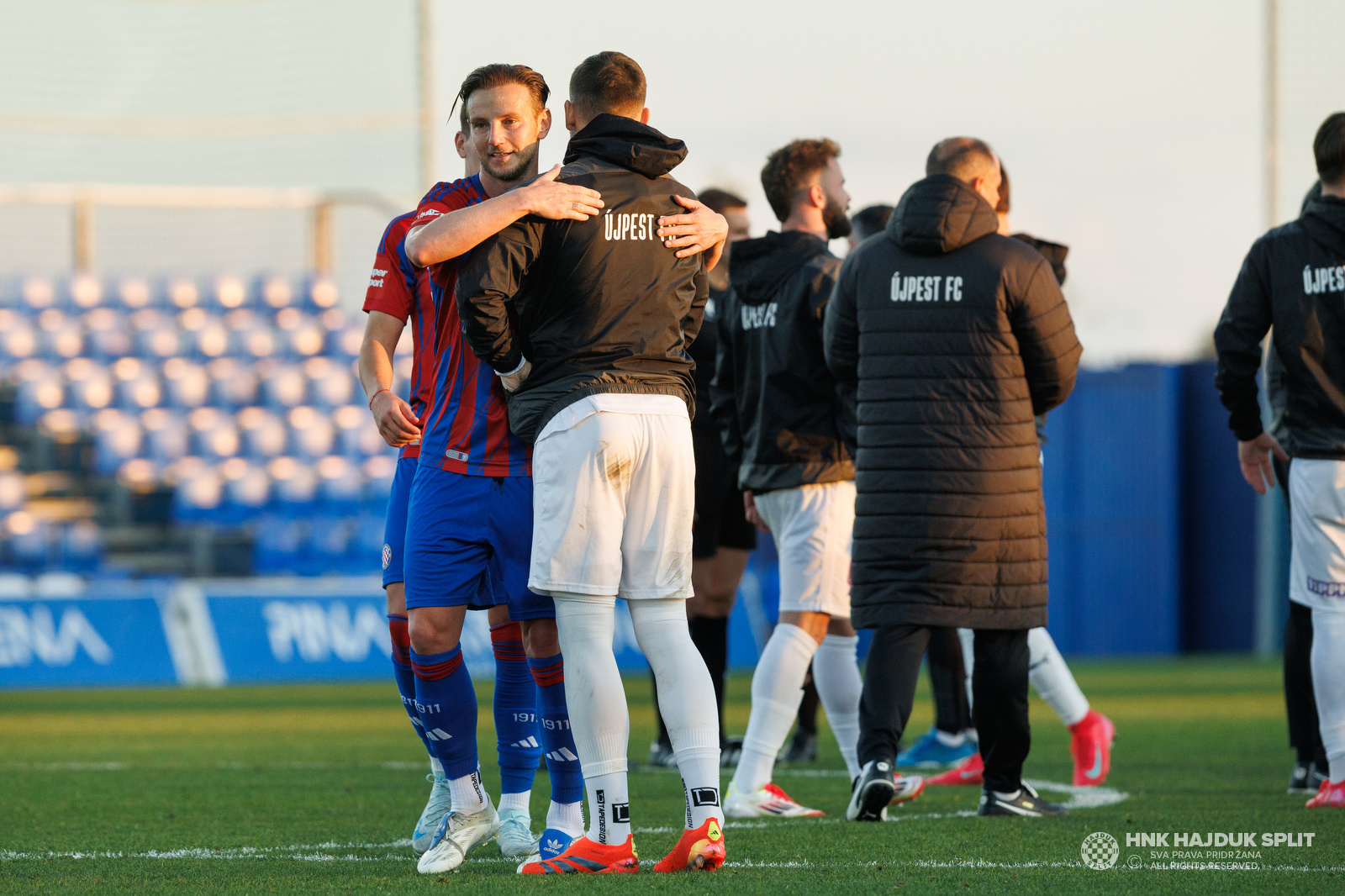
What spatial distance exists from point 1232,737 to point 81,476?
12386 mm

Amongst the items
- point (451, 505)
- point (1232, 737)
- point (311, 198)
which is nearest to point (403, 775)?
point (451, 505)

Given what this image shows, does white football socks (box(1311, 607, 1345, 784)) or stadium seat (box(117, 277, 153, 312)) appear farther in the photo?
stadium seat (box(117, 277, 153, 312))

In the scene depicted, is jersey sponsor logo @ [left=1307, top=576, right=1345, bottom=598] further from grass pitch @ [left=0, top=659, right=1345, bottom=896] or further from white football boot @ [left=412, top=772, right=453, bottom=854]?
white football boot @ [left=412, top=772, right=453, bottom=854]

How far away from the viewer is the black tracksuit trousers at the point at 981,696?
195 inches

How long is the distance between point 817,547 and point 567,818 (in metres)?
1.72

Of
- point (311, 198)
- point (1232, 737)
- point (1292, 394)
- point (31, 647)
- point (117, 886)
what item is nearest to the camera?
point (117, 886)

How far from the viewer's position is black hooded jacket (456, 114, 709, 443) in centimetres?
380

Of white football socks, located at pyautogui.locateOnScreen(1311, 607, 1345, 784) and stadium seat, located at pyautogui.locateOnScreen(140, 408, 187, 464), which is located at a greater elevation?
stadium seat, located at pyautogui.locateOnScreen(140, 408, 187, 464)

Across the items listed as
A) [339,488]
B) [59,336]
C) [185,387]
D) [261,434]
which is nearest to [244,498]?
[339,488]

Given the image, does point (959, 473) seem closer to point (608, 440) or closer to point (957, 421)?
point (957, 421)

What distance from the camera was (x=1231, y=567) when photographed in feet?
55.0

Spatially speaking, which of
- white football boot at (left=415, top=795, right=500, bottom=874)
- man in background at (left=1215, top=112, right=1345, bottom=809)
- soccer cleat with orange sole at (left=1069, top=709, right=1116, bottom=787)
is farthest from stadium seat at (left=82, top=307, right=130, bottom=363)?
man in background at (left=1215, top=112, right=1345, bottom=809)

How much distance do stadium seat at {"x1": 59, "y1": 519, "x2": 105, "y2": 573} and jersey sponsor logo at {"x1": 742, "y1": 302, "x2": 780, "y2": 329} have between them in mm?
10964

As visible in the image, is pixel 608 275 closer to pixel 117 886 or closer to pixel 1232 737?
pixel 117 886
